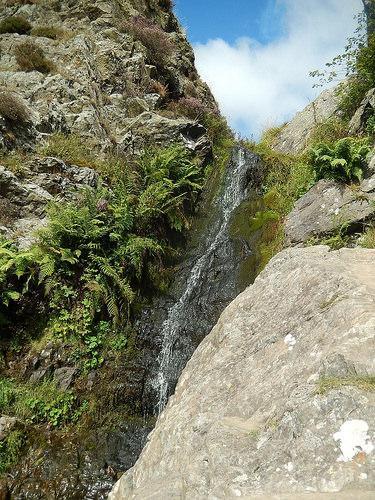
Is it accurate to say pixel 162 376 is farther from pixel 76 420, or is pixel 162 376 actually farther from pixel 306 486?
pixel 306 486

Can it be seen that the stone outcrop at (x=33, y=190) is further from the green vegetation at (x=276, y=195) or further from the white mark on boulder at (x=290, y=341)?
the white mark on boulder at (x=290, y=341)

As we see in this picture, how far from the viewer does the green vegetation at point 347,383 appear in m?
3.04

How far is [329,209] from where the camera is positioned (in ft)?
27.3

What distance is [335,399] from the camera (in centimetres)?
303

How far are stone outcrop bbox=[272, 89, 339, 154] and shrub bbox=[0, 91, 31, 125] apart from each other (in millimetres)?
9990

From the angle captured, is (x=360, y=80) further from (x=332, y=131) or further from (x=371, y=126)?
(x=371, y=126)

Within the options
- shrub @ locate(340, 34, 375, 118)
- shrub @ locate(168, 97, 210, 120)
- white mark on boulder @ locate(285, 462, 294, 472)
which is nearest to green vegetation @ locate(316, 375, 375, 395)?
white mark on boulder @ locate(285, 462, 294, 472)

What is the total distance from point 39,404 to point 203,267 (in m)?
4.88

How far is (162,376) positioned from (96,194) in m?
4.81

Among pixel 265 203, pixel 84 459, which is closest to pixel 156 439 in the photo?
pixel 84 459

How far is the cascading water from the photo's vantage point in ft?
26.3

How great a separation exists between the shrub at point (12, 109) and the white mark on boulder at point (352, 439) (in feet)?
40.5

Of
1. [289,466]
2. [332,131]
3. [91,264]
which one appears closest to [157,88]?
[332,131]

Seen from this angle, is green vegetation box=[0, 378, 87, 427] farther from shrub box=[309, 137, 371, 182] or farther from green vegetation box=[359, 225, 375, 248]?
shrub box=[309, 137, 371, 182]
